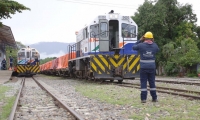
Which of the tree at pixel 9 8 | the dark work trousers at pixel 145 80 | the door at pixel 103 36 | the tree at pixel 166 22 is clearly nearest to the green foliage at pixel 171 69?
the tree at pixel 166 22

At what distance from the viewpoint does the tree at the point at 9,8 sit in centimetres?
995

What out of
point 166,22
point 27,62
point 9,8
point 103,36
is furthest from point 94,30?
point 166,22

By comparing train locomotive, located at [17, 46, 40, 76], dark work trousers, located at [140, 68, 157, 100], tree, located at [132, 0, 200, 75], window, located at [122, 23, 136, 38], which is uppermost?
tree, located at [132, 0, 200, 75]

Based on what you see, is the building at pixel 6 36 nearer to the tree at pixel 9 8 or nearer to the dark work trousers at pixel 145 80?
the tree at pixel 9 8

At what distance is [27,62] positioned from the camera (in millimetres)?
27344

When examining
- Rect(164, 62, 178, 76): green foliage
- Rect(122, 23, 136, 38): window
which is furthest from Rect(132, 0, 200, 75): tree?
Rect(122, 23, 136, 38): window

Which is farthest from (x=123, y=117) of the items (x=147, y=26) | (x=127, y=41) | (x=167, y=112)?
(x=147, y=26)

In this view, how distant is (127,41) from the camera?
14172 mm

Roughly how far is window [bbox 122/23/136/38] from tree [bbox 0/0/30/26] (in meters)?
5.11

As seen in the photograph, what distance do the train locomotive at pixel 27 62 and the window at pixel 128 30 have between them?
14.7 m

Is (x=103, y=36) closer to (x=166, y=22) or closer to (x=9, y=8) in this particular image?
(x=9, y=8)

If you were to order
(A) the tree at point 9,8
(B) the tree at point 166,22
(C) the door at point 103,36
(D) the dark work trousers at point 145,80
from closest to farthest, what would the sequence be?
(D) the dark work trousers at point 145,80 → (A) the tree at point 9,8 → (C) the door at point 103,36 → (B) the tree at point 166,22

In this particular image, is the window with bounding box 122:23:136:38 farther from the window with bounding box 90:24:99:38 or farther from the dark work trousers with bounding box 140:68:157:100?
the dark work trousers with bounding box 140:68:157:100

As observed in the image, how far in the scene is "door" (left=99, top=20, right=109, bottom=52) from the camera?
46.5 ft
